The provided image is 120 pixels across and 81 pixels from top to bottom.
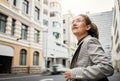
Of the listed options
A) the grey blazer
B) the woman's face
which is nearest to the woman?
the grey blazer

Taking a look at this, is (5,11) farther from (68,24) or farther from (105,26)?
(105,26)

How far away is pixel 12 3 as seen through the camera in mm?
22625

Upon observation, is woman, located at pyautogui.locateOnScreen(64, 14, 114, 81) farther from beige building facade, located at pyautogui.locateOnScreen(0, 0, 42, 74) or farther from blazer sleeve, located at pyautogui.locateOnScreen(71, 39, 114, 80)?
beige building facade, located at pyautogui.locateOnScreen(0, 0, 42, 74)

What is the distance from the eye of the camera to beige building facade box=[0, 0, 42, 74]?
68.2 feet

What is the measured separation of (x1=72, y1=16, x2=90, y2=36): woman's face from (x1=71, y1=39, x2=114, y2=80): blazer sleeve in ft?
1.04

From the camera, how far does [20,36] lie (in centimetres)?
2348

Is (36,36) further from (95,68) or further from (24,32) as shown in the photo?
(95,68)

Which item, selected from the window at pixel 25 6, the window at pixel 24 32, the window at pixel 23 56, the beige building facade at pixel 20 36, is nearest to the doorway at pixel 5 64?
the beige building facade at pixel 20 36

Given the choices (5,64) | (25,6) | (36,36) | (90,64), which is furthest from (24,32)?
(90,64)

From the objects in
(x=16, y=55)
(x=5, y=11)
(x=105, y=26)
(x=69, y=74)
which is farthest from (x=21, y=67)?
(x=105, y=26)

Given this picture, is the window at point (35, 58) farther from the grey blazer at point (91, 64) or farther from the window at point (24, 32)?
the grey blazer at point (91, 64)

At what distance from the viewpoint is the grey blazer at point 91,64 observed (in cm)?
Result: 162

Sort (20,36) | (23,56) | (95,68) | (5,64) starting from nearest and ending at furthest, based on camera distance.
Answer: (95,68)
(5,64)
(20,36)
(23,56)

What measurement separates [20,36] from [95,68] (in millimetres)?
22431
